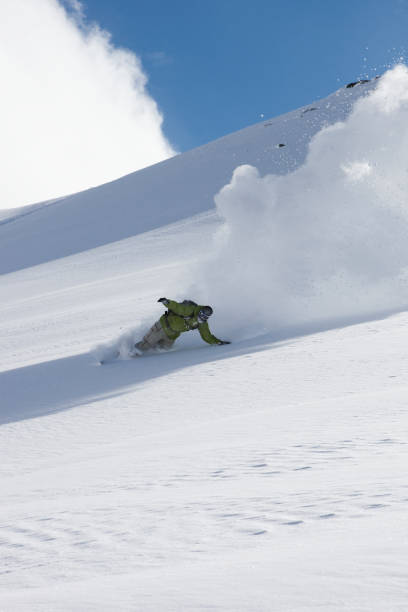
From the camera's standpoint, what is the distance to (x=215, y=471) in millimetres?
3826

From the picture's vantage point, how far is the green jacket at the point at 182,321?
9.71 meters

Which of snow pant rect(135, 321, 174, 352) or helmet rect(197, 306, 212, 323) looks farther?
snow pant rect(135, 321, 174, 352)

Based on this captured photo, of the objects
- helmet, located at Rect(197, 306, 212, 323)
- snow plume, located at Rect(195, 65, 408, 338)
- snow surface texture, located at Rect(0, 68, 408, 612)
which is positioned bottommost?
snow surface texture, located at Rect(0, 68, 408, 612)

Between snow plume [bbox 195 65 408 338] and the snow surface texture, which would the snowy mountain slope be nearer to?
snow plume [bbox 195 65 408 338]

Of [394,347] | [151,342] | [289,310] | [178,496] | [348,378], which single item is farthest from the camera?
[289,310]

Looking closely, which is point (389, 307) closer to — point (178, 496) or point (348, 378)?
point (348, 378)

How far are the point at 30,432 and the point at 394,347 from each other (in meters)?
4.51

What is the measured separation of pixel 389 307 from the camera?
10.8m

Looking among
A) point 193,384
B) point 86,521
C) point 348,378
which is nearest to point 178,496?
point 86,521

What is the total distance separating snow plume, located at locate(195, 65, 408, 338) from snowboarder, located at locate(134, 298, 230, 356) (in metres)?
1.10

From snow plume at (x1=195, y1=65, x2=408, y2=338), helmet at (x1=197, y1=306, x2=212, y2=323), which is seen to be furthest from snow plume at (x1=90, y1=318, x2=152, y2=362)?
snow plume at (x1=195, y1=65, x2=408, y2=338)

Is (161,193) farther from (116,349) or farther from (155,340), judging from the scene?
(155,340)

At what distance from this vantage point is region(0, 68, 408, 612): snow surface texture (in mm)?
1816

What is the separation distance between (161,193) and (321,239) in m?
27.7
